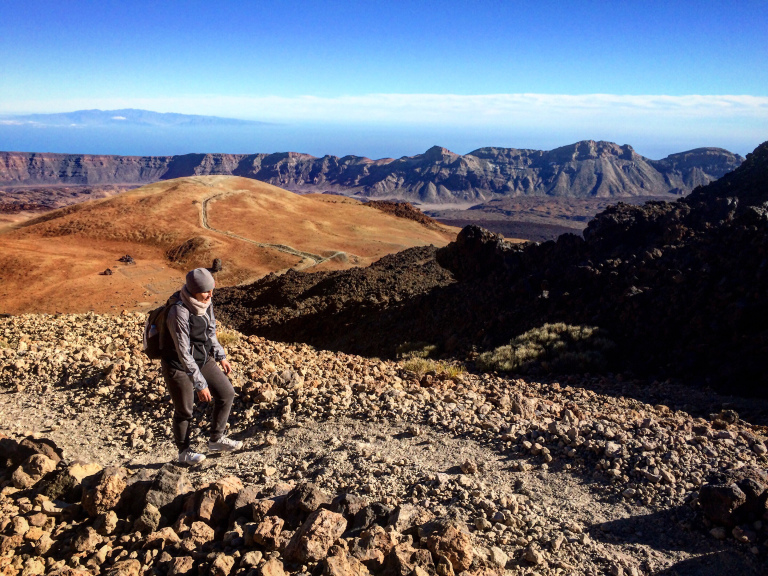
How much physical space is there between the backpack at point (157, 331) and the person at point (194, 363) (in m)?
0.03

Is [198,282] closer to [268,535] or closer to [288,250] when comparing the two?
[268,535]

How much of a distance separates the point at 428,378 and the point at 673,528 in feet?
11.1

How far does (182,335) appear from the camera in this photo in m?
4.02

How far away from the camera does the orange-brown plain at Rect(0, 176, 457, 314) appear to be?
859 inches

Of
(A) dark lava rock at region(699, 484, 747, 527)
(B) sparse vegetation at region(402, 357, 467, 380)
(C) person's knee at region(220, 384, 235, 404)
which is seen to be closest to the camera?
(A) dark lava rock at region(699, 484, 747, 527)

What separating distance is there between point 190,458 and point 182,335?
1164 millimetres

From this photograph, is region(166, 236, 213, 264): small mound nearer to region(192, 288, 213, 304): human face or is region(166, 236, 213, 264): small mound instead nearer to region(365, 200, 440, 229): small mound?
region(365, 200, 440, 229): small mound

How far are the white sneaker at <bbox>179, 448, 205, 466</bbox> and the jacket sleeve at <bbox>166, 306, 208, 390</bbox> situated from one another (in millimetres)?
739

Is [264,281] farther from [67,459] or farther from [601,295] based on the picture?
[67,459]

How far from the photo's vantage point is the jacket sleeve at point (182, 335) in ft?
13.1

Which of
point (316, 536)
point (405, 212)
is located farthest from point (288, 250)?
point (316, 536)

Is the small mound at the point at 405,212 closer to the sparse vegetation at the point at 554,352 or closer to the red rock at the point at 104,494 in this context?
the sparse vegetation at the point at 554,352

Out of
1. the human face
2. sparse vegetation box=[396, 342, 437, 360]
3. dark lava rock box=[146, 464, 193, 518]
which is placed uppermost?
the human face

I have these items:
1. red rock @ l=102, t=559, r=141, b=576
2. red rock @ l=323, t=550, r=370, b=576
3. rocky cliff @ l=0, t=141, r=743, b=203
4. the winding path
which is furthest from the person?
rocky cliff @ l=0, t=141, r=743, b=203
